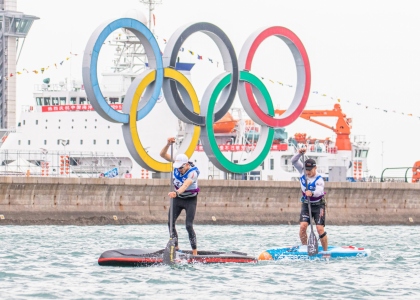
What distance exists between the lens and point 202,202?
46.2 m

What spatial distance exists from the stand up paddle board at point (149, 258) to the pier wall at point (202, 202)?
18776 millimetres

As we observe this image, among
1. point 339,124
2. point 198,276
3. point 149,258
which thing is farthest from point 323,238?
point 339,124

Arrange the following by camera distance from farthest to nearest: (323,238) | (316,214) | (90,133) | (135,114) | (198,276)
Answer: (90,133), (135,114), (323,238), (316,214), (198,276)

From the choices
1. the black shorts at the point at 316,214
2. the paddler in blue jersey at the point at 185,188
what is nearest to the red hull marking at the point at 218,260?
the paddler in blue jersey at the point at 185,188

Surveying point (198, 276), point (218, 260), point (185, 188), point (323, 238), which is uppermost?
point (185, 188)

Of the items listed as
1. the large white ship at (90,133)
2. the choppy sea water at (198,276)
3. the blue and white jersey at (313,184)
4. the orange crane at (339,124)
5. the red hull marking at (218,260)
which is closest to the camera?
the choppy sea water at (198,276)

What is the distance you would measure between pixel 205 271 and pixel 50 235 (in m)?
12.8

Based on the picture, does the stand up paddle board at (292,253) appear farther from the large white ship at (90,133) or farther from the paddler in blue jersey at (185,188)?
the large white ship at (90,133)

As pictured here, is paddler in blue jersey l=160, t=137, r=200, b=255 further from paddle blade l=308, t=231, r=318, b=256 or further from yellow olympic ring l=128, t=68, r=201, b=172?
yellow olympic ring l=128, t=68, r=201, b=172

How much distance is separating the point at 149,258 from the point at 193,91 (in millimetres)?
24022

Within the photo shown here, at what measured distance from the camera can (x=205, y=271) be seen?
21.8 m

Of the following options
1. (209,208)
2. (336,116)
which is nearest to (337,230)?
(209,208)

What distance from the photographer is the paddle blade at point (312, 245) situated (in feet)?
79.5

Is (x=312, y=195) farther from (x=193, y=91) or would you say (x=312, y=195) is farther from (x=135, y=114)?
(x=193, y=91)
